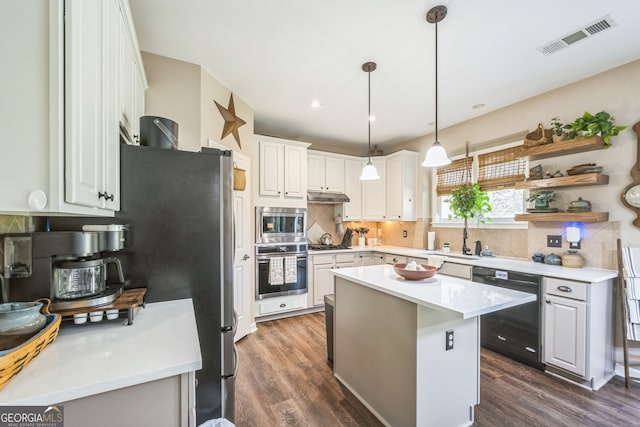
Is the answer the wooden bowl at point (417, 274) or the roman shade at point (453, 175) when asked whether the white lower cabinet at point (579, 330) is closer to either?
the wooden bowl at point (417, 274)

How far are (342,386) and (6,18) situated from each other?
106 inches

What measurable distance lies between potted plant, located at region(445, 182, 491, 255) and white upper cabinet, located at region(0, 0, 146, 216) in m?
3.67

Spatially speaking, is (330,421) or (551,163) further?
(551,163)

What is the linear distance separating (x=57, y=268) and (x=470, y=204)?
3818 mm

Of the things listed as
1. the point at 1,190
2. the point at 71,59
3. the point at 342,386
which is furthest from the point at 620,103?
the point at 1,190

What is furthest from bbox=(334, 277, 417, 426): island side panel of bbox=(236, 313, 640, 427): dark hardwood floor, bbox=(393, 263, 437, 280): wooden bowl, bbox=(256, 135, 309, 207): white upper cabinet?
bbox=(256, 135, 309, 207): white upper cabinet

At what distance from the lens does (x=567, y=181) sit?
258 centimetres

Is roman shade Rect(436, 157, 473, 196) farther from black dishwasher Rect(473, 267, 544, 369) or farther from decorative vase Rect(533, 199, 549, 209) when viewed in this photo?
black dishwasher Rect(473, 267, 544, 369)

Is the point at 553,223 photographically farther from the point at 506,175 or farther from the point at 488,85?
the point at 488,85

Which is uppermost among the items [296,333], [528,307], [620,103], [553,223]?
[620,103]

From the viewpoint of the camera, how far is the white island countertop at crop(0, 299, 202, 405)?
2.29 feet

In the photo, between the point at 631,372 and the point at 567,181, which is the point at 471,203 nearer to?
the point at 567,181

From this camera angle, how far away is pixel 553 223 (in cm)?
281

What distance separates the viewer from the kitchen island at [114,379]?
0.71 m
